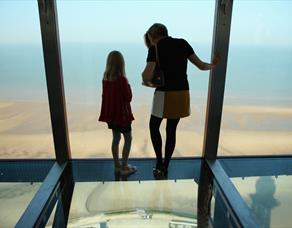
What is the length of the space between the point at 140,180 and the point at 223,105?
3.15 feet

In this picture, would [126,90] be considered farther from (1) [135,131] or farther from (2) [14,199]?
(2) [14,199]

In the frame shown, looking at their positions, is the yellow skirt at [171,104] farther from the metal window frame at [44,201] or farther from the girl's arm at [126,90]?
the metal window frame at [44,201]

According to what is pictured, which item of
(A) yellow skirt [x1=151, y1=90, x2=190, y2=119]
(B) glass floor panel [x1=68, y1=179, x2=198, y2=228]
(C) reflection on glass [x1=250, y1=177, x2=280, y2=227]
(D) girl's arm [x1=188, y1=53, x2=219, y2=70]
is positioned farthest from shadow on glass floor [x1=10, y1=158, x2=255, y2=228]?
(D) girl's arm [x1=188, y1=53, x2=219, y2=70]

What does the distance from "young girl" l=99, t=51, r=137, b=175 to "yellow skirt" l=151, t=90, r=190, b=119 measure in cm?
24

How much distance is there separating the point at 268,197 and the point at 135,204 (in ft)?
3.30

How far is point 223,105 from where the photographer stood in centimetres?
288

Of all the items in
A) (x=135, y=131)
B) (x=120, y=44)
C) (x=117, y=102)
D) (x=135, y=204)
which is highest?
(x=120, y=44)

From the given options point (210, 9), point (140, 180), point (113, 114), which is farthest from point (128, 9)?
point (140, 180)

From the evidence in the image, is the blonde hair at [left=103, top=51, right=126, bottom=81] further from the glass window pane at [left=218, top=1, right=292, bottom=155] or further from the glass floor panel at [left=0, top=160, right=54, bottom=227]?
the glass floor panel at [left=0, top=160, right=54, bottom=227]

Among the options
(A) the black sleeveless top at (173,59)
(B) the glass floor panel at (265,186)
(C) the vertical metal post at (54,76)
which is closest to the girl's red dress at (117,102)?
(A) the black sleeveless top at (173,59)

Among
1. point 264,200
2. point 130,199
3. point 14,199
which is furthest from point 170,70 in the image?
point 14,199

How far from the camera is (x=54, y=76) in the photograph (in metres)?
2.69

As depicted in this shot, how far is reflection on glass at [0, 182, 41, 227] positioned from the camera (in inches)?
88.4

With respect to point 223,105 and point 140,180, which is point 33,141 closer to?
point 140,180
